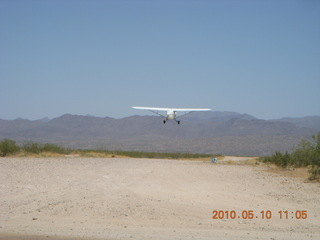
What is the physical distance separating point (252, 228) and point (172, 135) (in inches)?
5652

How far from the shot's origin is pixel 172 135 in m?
156

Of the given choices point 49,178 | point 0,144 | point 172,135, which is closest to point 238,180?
point 49,178

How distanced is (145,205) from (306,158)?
13900 mm

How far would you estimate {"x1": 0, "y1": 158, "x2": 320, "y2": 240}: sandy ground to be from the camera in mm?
11539

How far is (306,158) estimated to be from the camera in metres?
25.5

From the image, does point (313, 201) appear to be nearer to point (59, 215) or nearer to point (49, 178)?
point (59, 215)

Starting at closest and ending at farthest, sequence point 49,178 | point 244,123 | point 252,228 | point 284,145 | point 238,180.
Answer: point 252,228
point 49,178
point 238,180
point 284,145
point 244,123

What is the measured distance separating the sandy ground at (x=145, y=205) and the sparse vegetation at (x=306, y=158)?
6.43ft

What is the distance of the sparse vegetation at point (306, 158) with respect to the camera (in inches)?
911

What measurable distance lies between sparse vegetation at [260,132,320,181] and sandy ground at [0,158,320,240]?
6.43 ft
